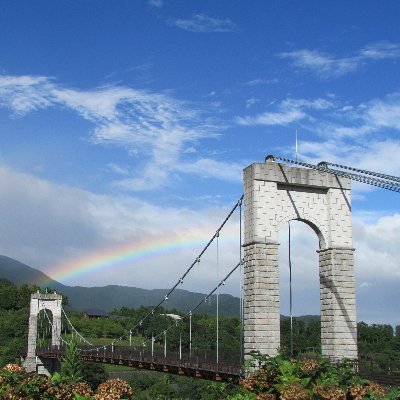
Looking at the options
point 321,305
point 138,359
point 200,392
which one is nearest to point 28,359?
point 200,392

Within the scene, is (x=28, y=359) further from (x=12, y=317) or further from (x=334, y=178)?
(x=334, y=178)

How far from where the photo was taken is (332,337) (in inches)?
1141

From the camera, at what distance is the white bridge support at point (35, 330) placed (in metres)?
78.1

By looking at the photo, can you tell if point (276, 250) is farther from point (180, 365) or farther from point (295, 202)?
point (180, 365)

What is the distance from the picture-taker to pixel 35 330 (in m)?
83.0

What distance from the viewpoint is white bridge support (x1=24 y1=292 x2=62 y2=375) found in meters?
78.1

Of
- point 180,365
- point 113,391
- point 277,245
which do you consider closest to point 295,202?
point 277,245

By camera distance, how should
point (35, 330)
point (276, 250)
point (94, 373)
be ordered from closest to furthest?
point (276, 250) → point (94, 373) → point (35, 330)

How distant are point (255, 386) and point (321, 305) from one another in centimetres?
2052

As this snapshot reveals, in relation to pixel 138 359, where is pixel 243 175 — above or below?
above

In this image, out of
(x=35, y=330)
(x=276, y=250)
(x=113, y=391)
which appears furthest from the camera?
(x=35, y=330)

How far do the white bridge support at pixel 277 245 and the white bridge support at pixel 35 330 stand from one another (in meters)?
55.2

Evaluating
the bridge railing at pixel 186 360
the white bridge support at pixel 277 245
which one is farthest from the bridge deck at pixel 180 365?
the white bridge support at pixel 277 245

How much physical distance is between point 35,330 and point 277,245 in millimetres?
62991
